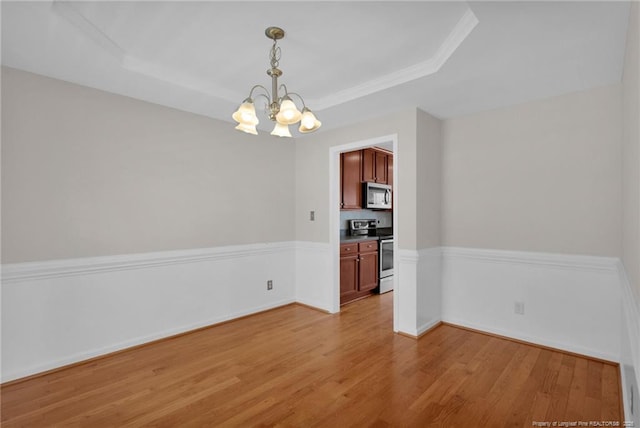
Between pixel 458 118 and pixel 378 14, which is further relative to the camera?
pixel 458 118

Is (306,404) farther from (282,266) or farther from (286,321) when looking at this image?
(282,266)

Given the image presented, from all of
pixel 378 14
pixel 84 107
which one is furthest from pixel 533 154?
pixel 84 107

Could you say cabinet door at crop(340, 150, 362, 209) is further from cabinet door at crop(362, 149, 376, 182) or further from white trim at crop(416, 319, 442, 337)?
white trim at crop(416, 319, 442, 337)

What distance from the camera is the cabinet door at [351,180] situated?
4688mm

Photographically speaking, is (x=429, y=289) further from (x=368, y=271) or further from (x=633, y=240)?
(x=633, y=240)

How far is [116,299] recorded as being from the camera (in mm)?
2850

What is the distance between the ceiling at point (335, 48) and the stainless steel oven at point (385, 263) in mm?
2453

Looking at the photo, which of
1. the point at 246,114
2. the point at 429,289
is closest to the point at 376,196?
the point at 429,289

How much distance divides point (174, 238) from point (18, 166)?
4.36 ft

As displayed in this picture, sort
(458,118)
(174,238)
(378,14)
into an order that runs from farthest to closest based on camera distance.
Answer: (458,118) → (174,238) → (378,14)

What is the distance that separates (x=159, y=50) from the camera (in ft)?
7.72

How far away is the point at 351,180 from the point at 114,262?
3253mm

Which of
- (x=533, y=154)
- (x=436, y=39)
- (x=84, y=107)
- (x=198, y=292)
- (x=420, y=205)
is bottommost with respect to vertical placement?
(x=198, y=292)

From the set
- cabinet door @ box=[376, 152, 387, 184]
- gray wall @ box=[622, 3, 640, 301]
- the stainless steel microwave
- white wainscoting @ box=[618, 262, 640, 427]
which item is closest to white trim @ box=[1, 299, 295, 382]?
the stainless steel microwave
